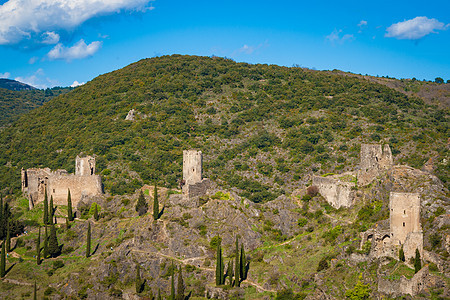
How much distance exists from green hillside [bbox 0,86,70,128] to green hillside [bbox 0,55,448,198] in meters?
25.9

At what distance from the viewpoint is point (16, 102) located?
151500 millimetres

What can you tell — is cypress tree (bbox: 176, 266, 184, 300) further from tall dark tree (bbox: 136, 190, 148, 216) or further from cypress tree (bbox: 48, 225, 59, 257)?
cypress tree (bbox: 48, 225, 59, 257)

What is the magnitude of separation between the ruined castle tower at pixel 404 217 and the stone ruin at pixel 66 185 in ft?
103

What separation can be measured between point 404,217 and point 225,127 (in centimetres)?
5723

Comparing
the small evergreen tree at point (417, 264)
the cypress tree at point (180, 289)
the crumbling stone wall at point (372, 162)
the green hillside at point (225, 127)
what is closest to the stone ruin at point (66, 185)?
the green hillside at point (225, 127)

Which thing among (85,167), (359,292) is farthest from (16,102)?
(359,292)

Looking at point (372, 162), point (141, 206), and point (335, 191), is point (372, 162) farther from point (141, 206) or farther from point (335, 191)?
point (141, 206)

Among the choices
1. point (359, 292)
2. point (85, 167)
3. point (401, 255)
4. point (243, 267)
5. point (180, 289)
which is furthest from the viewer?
point (85, 167)

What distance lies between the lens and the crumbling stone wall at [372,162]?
54406 millimetres

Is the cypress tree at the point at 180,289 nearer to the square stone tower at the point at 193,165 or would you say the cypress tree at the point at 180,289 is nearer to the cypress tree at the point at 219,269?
the cypress tree at the point at 219,269

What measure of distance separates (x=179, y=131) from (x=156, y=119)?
554cm

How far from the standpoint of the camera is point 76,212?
59250 millimetres

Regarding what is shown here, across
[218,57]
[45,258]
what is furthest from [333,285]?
[218,57]

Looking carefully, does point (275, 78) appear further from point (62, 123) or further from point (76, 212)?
point (76, 212)
